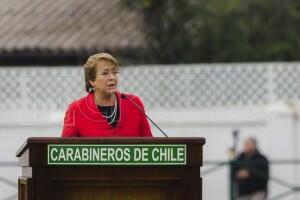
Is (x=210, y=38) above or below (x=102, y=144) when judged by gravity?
above

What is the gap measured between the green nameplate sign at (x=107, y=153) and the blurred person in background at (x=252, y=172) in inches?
457

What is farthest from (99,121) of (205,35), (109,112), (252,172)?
(205,35)

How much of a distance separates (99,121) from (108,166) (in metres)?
0.87

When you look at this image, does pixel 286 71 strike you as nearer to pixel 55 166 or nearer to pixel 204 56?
pixel 204 56

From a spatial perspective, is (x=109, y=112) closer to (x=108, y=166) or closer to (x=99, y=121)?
(x=99, y=121)

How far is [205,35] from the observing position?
67.6ft

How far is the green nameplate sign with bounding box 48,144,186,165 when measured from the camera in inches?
267

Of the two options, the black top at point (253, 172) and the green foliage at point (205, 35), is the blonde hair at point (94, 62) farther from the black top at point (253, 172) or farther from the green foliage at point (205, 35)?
the green foliage at point (205, 35)

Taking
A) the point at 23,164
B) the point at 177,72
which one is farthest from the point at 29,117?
the point at 23,164

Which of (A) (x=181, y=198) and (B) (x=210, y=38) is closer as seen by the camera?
(A) (x=181, y=198)

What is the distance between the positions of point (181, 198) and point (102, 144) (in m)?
0.47

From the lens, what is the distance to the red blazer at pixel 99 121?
25.0 feet

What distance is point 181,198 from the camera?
687cm

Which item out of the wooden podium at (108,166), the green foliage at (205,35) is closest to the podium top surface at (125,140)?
the wooden podium at (108,166)
